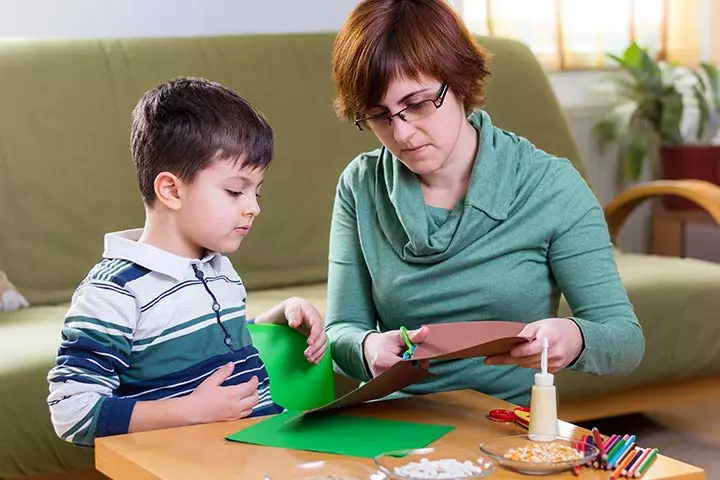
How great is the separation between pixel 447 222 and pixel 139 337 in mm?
528

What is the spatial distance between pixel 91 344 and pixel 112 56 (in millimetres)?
1635

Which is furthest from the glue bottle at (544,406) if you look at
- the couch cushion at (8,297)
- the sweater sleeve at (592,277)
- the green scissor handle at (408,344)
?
the couch cushion at (8,297)

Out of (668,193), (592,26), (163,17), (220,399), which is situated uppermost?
(163,17)

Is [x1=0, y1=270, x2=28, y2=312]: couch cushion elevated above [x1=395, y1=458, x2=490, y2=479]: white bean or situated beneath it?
situated beneath

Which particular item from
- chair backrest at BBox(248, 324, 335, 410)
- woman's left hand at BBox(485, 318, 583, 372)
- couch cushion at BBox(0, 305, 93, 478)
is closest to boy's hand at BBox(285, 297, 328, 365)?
chair backrest at BBox(248, 324, 335, 410)

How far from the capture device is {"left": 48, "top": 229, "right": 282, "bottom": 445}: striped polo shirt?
135 cm

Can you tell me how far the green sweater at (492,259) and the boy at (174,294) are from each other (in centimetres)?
28

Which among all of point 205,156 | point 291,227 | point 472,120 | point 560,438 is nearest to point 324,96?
point 291,227

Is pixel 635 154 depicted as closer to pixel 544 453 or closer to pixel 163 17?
pixel 163 17

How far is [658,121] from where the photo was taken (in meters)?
4.27

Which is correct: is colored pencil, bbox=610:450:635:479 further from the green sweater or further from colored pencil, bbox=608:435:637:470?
the green sweater

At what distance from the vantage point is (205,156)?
1.45 metres

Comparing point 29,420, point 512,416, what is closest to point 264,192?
point 29,420

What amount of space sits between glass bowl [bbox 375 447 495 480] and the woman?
333 millimetres
